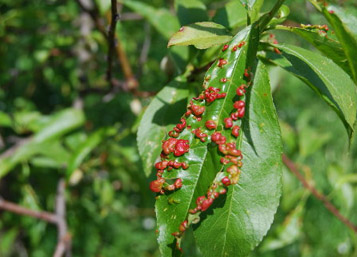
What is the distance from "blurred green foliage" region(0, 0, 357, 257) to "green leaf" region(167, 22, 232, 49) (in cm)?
21

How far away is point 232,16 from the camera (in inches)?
34.1

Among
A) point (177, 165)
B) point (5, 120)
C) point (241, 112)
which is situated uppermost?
point (241, 112)

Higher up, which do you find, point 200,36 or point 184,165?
point 200,36

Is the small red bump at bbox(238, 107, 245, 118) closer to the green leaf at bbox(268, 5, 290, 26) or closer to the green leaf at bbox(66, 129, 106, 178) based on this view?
the green leaf at bbox(268, 5, 290, 26)

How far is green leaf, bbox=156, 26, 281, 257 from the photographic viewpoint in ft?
1.98

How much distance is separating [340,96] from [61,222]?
119 cm

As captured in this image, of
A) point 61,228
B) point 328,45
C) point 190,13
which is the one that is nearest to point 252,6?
point 328,45

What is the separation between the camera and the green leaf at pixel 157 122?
784 mm

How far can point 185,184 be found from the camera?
23.9 inches

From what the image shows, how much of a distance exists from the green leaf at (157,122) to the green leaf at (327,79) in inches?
10.1

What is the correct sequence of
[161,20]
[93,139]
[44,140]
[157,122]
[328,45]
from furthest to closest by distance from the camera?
[44,140], [93,139], [161,20], [157,122], [328,45]

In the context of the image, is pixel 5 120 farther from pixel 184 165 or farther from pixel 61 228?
pixel 184 165

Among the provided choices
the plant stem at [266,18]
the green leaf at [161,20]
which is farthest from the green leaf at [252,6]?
the green leaf at [161,20]

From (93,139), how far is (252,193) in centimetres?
82
